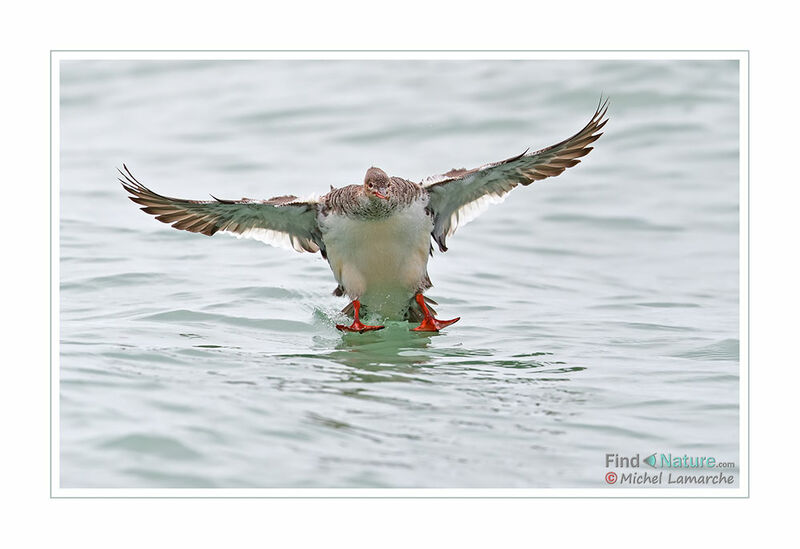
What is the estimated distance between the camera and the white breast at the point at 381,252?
30.8ft

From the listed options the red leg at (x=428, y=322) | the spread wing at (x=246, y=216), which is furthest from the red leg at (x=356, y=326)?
the spread wing at (x=246, y=216)

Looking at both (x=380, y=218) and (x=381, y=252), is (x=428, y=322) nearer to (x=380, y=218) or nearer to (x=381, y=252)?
(x=381, y=252)

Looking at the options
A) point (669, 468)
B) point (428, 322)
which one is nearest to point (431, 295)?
point (428, 322)

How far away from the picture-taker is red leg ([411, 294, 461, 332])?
9914mm

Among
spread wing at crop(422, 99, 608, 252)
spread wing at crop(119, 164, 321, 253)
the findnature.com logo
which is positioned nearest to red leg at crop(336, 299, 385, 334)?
spread wing at crop(119, 164, 321, 253)

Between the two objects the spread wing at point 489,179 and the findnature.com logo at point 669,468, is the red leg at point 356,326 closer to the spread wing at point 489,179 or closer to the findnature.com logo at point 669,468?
the spread wing at point 489,179

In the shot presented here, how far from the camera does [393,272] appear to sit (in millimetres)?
9617

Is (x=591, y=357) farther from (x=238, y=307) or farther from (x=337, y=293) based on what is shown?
(x=238, y=307)

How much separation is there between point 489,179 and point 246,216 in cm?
247

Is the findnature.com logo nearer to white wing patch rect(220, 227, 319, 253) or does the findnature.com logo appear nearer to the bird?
the bird

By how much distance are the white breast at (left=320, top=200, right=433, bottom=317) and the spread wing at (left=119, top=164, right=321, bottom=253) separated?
428mm

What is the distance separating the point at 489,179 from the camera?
9.78 meters
